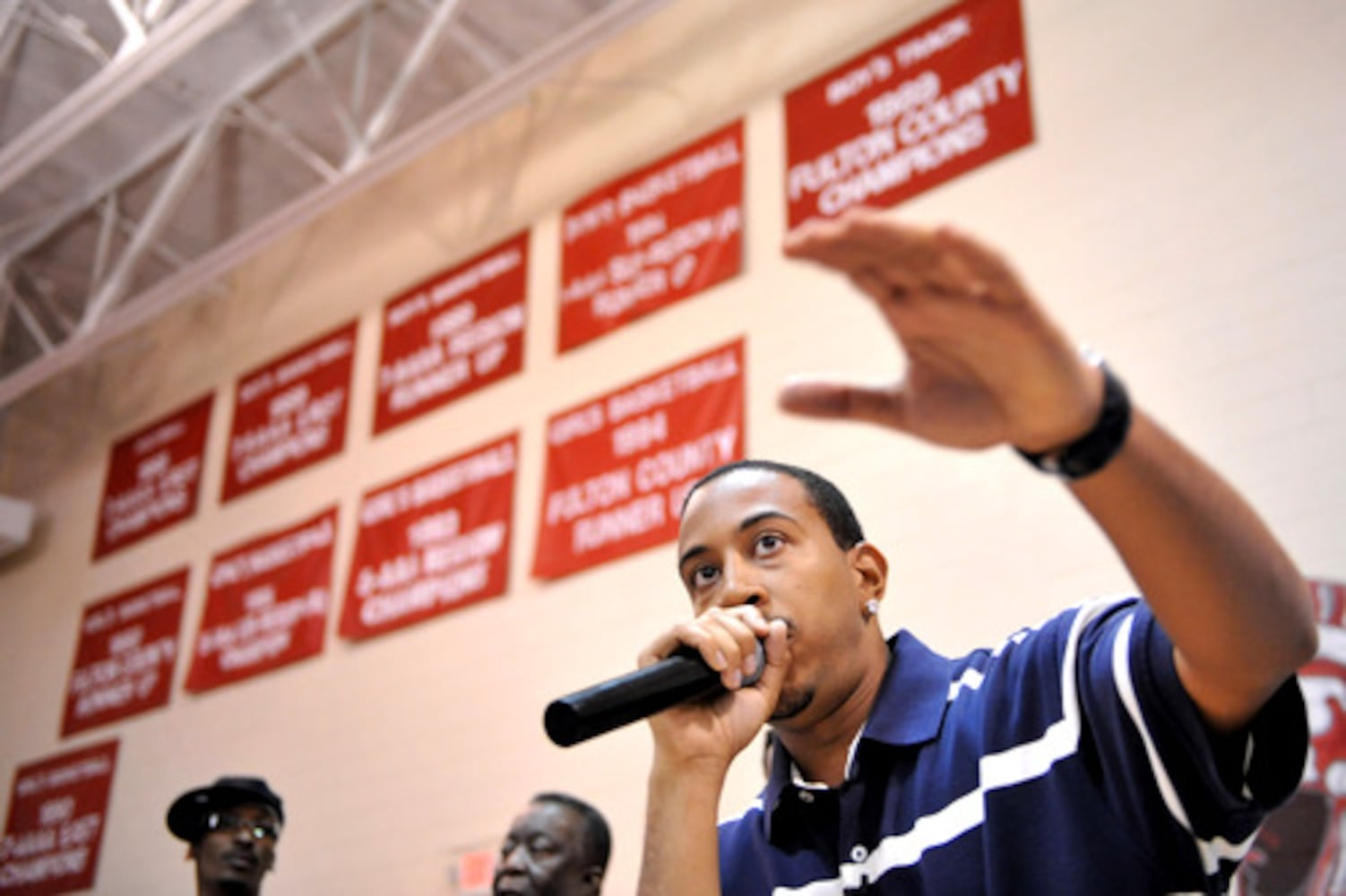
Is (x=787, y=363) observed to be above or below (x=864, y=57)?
below

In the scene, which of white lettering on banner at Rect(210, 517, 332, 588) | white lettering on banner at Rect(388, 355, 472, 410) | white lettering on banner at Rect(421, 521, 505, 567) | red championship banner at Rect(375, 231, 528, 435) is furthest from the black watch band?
white lettering on banner at Rect(210, 517, 332, 588)

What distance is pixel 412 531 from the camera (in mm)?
5707

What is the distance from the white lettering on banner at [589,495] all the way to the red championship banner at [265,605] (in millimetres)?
1414

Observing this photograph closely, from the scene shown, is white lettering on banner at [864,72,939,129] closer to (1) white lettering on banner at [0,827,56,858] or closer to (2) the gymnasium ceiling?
(2) the gymnasium ceiling

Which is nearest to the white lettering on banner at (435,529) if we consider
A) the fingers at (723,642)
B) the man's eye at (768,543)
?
the man's eye at (768,543)

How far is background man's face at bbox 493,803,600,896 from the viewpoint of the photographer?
341 cm

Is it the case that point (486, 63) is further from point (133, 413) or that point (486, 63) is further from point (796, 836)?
point (796, 836)

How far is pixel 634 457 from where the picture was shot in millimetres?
4973

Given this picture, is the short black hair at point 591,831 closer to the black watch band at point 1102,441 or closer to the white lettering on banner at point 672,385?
the white lettering on banner at point 672,385

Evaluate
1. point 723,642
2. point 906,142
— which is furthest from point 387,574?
point 723,642

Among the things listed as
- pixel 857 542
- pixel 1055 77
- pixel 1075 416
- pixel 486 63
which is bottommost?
pixel 1075 416

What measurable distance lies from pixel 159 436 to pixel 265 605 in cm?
174

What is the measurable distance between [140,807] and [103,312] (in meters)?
2.59

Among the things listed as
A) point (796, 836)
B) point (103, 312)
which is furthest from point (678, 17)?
point (796, 836)
